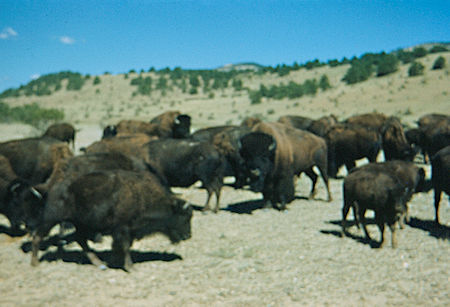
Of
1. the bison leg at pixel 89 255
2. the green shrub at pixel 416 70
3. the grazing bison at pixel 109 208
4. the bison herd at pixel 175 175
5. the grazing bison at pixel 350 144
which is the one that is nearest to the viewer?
the grazing bison at pixel 109 208

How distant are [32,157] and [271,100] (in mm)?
43669

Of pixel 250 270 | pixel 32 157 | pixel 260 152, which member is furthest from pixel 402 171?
pixel 32 157

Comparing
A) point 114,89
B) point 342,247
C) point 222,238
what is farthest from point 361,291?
point 114,89

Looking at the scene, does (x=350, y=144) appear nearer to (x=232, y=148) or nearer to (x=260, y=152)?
(x=232, y=148)

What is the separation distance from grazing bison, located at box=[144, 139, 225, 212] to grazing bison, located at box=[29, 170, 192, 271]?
10.9 ft

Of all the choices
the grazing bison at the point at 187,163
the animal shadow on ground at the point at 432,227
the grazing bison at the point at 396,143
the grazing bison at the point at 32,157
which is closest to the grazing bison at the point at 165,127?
the grazing bison at the point at 187,163

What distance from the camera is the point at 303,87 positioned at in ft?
169

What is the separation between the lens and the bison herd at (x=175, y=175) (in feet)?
19.0

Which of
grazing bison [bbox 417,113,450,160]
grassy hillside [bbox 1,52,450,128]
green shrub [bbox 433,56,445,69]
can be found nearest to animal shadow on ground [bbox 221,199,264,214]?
grazing bison [bbox 417,113,450,160]

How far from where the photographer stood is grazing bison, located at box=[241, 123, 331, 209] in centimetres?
945

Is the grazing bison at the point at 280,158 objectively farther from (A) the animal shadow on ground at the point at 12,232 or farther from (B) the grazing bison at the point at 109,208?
(A) the animal shadow on ground at the point at 12,232

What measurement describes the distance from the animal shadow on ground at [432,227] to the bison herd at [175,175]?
182 mm

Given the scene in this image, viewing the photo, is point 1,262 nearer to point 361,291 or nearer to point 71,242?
point 71,242

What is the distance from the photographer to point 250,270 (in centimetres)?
596
